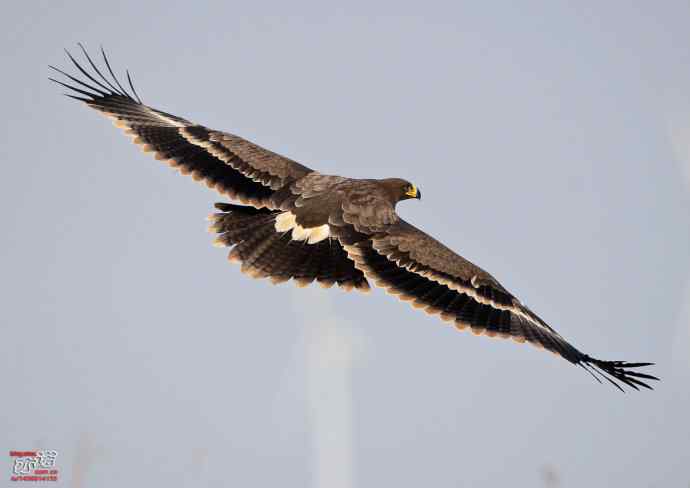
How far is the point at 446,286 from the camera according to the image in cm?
1226

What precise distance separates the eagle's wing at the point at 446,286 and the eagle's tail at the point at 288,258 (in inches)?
11.5

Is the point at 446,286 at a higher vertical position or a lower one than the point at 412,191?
lower

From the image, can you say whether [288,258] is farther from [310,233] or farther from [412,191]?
[412,191]

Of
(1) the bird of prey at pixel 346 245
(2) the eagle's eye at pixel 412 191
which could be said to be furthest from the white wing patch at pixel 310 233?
(2) the eagle's eye at pixel 412 191

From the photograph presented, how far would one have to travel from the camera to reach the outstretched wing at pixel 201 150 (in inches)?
517

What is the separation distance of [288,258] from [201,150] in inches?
96.4

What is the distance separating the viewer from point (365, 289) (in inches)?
483

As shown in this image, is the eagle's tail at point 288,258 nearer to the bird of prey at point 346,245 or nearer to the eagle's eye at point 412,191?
the bird of prey at point 346,245

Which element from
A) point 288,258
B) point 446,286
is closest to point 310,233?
point 288,258

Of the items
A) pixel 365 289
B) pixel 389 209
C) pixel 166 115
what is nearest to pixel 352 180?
pixel 389 209

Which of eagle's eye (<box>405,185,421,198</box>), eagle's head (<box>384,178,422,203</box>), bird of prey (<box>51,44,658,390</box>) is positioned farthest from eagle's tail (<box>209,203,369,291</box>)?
eagle's eye (<box>405,185,421,198</box>)

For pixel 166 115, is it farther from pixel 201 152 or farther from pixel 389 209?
pixel 389 209

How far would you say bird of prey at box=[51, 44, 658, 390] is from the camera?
1207 cm

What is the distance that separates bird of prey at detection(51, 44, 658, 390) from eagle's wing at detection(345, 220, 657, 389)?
0.01 meters
